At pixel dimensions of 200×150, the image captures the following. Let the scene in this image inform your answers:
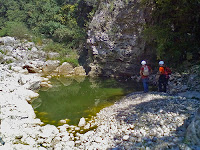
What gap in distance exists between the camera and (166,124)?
216 inches

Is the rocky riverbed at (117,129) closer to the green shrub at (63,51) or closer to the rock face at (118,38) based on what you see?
the rock face at (118,38)

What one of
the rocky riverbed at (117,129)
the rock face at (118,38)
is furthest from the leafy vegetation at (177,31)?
the rocky riverbed at (117,129)

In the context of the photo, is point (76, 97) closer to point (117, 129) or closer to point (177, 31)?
point (117, 129)

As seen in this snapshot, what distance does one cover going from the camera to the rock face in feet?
43.2

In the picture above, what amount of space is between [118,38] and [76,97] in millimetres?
5319

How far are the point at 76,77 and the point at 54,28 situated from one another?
9317 mm

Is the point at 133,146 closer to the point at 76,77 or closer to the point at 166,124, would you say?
the point at 166,124

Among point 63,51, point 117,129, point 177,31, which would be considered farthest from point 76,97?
point 63,51

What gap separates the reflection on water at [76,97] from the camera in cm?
859

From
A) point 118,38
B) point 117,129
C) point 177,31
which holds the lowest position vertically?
point 117,129

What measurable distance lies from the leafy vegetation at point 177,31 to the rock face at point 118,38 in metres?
1.16

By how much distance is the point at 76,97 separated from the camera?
1123cm

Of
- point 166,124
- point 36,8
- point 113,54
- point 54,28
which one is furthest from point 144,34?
point 36,8

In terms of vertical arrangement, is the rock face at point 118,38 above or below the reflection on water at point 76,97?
above
